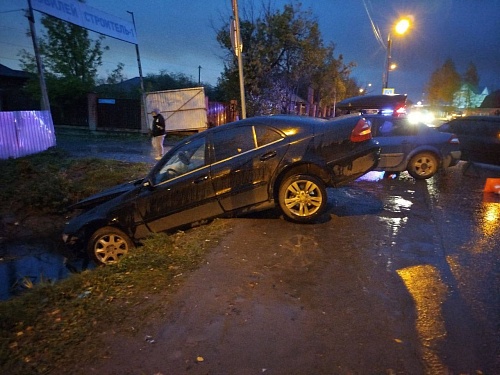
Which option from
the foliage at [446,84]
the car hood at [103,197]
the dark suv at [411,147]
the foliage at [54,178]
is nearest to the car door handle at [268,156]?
the car hood at [103,197]

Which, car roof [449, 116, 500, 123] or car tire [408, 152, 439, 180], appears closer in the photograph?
car tire [408, 152, 439, 180]

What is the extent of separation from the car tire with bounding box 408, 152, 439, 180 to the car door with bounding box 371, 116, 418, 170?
0.78 ft

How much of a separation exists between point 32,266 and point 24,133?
810cm

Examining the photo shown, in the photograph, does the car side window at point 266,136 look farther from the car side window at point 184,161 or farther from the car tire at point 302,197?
the car side window at point 184,161

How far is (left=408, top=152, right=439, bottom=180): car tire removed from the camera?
909cm

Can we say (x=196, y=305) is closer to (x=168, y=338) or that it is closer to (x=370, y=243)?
(x=168, y=338)

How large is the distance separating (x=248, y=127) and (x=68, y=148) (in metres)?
11.7

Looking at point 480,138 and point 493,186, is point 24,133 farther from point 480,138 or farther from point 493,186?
point 480,138

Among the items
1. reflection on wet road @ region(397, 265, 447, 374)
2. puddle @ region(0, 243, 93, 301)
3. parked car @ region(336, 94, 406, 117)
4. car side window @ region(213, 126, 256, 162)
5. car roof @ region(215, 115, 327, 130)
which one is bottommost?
puddle @ region(0, 243, 93, 301)

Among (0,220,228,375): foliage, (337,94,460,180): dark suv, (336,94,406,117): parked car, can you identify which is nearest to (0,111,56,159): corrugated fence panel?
(0,220,228,375): foliage

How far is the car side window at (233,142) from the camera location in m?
5.62

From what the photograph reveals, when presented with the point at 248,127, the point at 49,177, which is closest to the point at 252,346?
the point at 248,127

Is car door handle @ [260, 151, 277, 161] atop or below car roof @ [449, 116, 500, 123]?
below

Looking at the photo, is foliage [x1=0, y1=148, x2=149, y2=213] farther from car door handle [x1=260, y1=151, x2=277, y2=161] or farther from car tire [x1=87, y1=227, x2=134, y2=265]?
car door handle [x1=260, y1=151, x2=277, y2=161]
